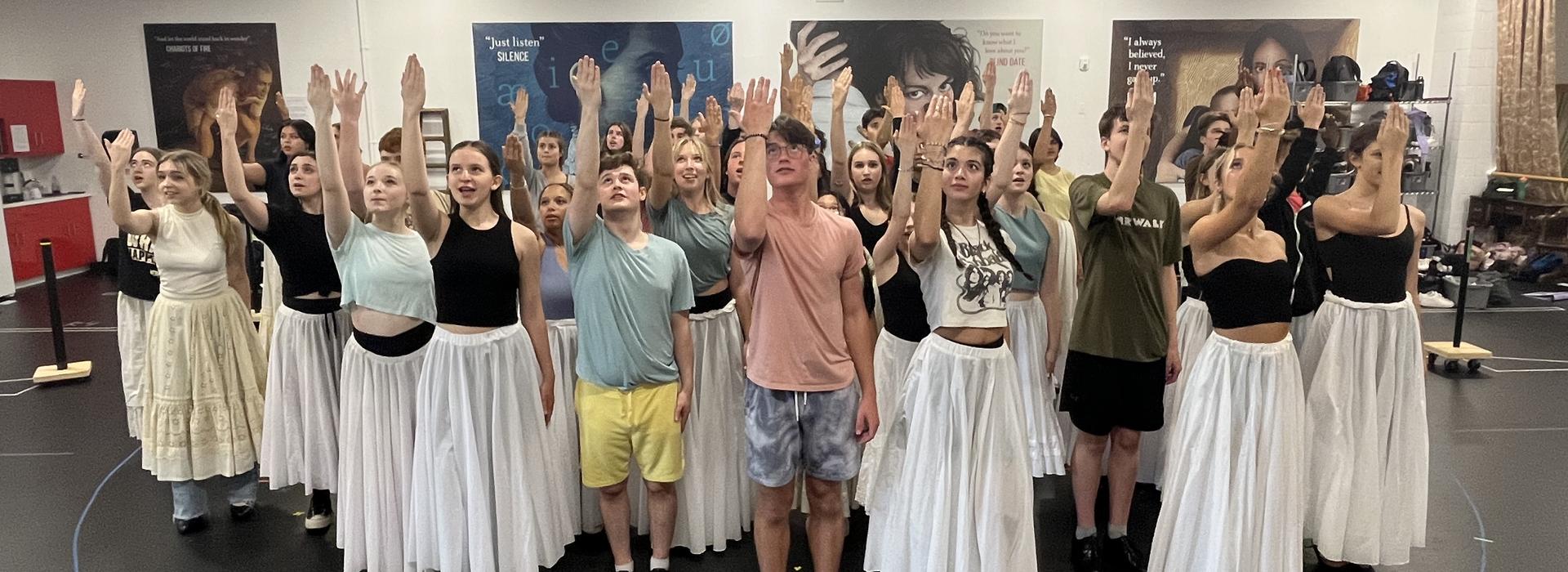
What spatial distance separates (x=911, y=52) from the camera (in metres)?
9.35

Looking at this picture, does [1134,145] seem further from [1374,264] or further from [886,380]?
[886,380]

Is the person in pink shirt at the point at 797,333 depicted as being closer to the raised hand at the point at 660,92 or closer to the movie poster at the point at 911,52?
the raised hand at the point at 660,92

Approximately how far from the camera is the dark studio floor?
3.53 metres

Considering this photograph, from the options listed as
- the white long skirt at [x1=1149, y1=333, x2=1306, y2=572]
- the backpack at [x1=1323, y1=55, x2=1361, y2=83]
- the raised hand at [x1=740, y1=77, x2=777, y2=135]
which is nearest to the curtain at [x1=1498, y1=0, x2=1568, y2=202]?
the backpack at [x1=1323, y1=55, x2=1361, y2=83]

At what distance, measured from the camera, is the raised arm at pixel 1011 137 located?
2723 millimetres

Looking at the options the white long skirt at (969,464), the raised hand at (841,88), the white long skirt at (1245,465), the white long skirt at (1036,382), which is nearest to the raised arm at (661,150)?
the raised hand at (841,88)

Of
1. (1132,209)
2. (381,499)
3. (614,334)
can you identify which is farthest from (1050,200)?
(381,499)

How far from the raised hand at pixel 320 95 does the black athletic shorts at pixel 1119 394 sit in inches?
103

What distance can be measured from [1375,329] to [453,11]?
8.62 m

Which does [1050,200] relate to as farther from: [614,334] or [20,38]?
[20,38]

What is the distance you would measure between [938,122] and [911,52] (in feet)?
23.6

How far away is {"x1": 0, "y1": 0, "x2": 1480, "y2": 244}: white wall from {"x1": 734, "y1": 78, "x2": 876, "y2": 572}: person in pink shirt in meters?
7.03

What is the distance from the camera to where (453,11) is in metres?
9.21

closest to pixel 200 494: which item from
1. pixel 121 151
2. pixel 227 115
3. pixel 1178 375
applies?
pixel 121 151
